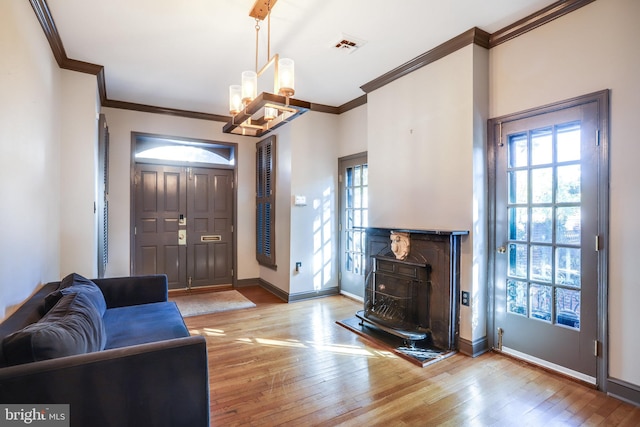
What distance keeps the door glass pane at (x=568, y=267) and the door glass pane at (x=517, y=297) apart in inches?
11.4

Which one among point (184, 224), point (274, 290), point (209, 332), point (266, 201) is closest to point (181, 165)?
point (184, 224)

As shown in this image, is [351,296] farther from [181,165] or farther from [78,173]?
[78,173]

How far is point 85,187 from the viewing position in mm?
3402

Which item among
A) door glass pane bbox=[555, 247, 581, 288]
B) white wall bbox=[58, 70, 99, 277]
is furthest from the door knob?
door glass pane bbox=[555, 247, 581, 288]

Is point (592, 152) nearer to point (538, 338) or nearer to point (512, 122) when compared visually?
point (512, 122)

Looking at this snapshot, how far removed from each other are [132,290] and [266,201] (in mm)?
2591

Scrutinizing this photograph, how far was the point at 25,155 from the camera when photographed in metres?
2.21

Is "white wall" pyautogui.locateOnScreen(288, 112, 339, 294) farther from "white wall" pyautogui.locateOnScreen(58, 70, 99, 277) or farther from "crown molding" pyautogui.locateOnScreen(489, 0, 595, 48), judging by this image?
"crown molding" pyautogui.locateOnScreen(489, 0, 595, 48)

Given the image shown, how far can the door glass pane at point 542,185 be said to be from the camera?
261 centimetres

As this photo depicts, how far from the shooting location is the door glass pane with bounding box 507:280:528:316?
9.06 feet

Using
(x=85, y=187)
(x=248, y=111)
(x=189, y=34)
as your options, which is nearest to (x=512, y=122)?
(x=248, y=111)

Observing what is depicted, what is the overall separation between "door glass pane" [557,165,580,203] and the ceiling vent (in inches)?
80.9

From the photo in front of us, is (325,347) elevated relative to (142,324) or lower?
lower

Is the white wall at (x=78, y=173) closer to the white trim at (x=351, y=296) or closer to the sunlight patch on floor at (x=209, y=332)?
the sunlight patch on floor at (x=209, y=332)
